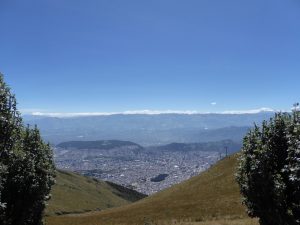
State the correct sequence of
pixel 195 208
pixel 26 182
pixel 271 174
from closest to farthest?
pixel 271 174, pixel 26 182, pixel 195 208

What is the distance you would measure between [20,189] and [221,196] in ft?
175

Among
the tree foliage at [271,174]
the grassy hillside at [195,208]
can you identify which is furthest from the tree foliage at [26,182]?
the grassy hillside at [195,208]

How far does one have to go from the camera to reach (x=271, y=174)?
2872 centimetres

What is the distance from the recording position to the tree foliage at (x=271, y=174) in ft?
90.4

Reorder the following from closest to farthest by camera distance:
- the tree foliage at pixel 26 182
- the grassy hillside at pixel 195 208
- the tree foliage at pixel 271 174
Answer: the tree foliage at pixel 271 174 → the tree foliage at pixel 26 182 → the grassy hillside at pixel 195 208

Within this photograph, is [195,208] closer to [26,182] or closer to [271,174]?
[26,182]

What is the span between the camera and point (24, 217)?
1433 inches

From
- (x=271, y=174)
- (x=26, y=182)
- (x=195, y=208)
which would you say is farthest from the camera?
(x=195, y=208)

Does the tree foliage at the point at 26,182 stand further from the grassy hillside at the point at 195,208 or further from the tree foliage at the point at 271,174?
the grassy hillside at the point at 195,208

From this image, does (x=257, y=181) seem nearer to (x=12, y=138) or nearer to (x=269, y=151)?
(x=269, y=151)

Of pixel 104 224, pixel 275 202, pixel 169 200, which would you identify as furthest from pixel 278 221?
pixel 169 200

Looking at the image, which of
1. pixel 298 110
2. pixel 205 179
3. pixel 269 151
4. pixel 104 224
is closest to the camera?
pixel 298 110

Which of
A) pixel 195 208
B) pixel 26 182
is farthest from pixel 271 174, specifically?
pixel 195 208

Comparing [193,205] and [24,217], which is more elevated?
[24,217]
